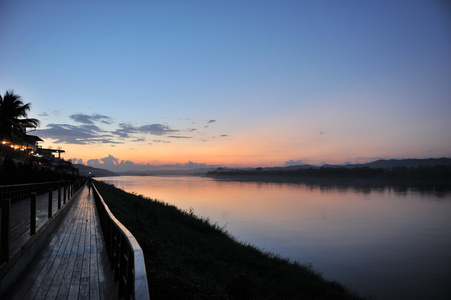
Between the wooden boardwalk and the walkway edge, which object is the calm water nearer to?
the wooden boardwalk

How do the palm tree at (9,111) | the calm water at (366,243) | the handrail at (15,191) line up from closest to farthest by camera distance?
the handrail at (15,191)
the calm water at (366,243)
the palm tree at (9,111)

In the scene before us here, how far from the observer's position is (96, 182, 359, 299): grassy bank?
5.72 meters

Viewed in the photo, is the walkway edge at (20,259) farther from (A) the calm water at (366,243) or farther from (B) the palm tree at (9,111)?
(B) the palm tree at (9,111)

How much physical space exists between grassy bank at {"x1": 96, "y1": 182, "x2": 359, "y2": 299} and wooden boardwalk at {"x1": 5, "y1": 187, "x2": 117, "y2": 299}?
0.99 m

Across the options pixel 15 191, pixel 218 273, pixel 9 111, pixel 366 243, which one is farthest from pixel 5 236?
pixel 9 111

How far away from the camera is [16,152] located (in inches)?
1096

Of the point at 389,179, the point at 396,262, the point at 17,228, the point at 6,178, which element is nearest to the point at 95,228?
the point at 17,228

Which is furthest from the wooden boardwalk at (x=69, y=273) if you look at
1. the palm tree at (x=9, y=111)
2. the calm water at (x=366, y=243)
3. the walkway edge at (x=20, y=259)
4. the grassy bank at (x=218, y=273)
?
the palm tree at (x=9, y=111)

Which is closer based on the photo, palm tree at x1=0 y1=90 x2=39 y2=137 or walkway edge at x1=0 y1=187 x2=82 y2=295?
walkway edge at x1=0 y1=187 x2=82 y2=295

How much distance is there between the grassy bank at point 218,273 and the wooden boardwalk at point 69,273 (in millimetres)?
994

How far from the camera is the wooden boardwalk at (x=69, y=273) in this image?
4172mm

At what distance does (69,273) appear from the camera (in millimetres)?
5027

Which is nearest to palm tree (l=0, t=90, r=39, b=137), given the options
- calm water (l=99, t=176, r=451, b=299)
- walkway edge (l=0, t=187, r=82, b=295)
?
calm water (l=99, t=176, r=451, b=299)

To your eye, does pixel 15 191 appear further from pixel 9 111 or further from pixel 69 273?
pixel 9 111
